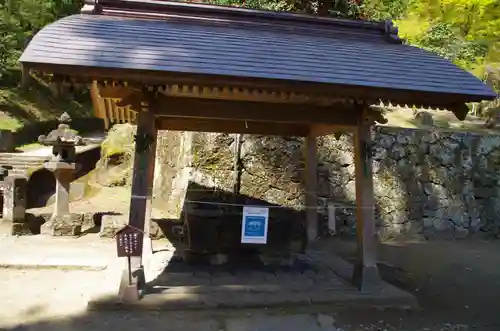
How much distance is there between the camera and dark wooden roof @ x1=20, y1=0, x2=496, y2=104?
15.0 feet

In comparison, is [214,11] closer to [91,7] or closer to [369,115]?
[91,7]

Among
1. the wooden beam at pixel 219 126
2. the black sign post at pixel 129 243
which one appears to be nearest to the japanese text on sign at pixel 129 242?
the black sign post at pixel 129 243

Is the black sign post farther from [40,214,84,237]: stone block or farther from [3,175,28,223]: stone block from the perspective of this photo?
[3,175,28,223]: stone block

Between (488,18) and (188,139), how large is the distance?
1612 cm

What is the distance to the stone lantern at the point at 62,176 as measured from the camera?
369 inches

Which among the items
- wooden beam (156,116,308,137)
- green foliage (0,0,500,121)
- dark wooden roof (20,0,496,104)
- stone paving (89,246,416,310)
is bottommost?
stone paving (89,246,416,310)

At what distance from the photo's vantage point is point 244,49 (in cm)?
525

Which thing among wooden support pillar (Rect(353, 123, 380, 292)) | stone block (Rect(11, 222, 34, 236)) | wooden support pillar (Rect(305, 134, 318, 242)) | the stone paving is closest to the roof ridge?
wooden support pillar (Rect(353, 123, 380, 292))

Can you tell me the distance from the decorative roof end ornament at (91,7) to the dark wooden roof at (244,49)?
0.05ft

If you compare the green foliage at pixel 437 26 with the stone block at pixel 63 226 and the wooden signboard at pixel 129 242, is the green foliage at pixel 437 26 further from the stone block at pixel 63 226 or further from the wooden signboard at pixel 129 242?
the wooden signboard at pixel 129 242

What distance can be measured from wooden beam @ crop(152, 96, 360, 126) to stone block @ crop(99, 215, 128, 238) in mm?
4439

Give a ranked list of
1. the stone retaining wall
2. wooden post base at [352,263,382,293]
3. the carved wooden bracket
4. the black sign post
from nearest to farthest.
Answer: the black sign post < wooden post base at [352,263,382,293] < the carved wooden bracket < the stone retaining wall

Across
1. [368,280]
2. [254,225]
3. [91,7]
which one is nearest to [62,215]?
[91,7]

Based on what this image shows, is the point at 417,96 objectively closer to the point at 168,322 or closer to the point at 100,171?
the point at 168,322
